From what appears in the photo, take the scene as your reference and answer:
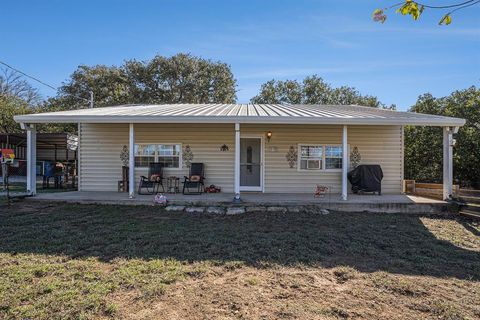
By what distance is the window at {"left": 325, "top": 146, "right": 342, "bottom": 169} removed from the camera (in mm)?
9469

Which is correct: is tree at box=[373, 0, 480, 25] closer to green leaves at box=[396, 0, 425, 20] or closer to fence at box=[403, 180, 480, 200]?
green leaves at box=[396, 0, 425, 20]

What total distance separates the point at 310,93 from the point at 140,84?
13054 millimetres

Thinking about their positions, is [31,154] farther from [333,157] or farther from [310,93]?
[310,93]

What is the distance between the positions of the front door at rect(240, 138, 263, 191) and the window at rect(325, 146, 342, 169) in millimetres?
2060

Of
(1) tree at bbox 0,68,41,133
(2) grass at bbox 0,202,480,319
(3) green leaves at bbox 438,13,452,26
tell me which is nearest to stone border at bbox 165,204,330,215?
(2) grass at bbox 0,202,480,319

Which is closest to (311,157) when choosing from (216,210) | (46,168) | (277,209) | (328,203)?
(328,203)

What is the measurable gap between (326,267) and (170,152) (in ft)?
22.3

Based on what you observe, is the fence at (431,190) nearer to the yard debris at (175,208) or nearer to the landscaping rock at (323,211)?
the landscaping rock at (323,211)

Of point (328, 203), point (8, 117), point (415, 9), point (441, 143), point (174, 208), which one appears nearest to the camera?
point (415, 9)

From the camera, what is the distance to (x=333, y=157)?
31.1 feet

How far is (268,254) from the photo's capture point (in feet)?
13.7

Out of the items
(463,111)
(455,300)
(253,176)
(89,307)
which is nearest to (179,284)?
(89,307)

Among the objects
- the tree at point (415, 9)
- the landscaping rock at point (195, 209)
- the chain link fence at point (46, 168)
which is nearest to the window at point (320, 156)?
the landscaping rock at point (195, 209)

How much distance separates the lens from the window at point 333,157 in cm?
947
